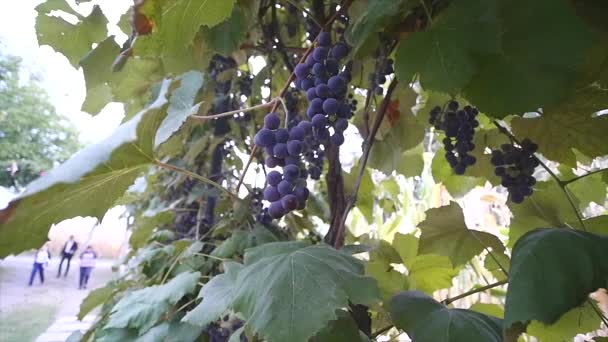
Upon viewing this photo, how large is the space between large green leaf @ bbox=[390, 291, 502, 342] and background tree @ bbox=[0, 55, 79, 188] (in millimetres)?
8832

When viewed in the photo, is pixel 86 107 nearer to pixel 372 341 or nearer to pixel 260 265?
pixel 260 265

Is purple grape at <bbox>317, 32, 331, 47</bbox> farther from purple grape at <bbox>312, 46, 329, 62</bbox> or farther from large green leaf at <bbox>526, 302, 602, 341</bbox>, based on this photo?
large green leaf at <bbox>526, 302, 602, 341</bbox>

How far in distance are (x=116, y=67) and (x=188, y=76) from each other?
0.14 metres

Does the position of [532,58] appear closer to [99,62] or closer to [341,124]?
[341,124]

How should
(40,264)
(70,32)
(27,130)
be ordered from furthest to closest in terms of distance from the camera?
(27,130) → (40,264) → (70,32)

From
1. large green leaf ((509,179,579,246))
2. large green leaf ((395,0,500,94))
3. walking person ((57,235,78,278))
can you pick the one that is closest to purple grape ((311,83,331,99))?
large green leaf ((395,0,500,94))

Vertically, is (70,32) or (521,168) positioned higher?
(70,32)

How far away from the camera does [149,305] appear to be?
0.81 m

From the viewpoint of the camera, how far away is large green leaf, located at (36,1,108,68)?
91 cm

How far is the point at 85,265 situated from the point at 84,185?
246 inches

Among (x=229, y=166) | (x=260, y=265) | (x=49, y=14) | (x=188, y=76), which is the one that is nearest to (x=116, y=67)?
(x=188, y=76)

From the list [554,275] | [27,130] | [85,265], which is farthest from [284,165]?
[27,130]

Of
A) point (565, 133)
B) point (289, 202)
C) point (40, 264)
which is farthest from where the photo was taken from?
point (40, 264)

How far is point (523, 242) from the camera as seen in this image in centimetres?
49
